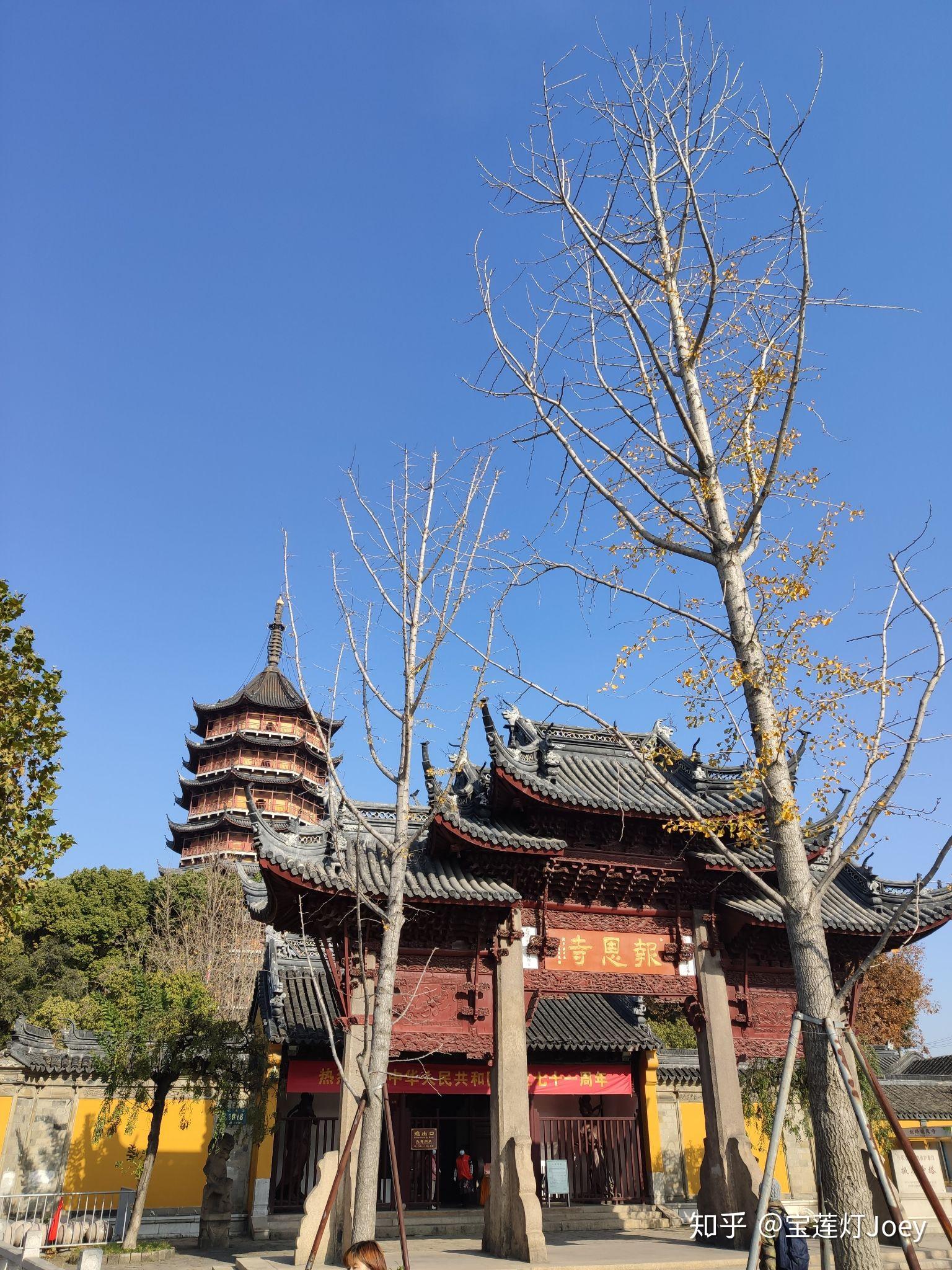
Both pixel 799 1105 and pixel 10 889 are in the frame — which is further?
pixel 799 1105

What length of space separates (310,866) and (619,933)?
4560 mm

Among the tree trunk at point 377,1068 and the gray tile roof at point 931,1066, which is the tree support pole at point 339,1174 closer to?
the tree trunk at point 377,1068

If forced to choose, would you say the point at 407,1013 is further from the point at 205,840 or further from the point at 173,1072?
the point at 205,840

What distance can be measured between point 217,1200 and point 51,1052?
5.85 metres

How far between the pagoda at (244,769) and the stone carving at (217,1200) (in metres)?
32.0

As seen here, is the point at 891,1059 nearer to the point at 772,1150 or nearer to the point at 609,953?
the point at 609,953

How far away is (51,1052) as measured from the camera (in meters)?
17.5

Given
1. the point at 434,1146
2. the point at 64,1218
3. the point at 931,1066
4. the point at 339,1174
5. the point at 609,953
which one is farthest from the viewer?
the point at 931,1066

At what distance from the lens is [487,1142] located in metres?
18.4

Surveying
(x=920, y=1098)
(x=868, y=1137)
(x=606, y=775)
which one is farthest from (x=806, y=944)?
(x=920, y=1098)

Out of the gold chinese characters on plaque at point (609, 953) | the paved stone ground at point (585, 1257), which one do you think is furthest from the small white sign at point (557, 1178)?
the gold chinese characters on plaque at point (609, 953)

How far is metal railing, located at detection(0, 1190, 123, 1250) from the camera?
498 inches

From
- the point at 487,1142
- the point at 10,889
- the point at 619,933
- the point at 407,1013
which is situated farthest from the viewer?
the point at 487,1142

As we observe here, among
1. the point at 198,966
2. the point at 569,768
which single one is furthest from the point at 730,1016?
the point at 198,966
